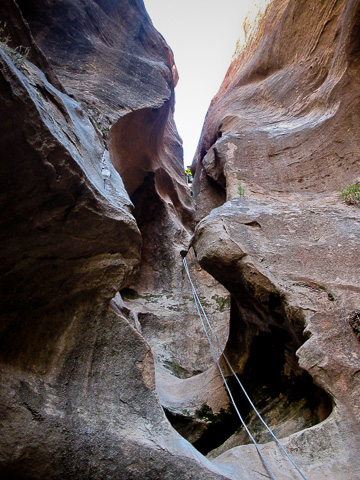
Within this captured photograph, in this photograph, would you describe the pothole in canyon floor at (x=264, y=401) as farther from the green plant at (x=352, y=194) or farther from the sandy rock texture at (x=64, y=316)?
the green plant at (x=352, y=194)

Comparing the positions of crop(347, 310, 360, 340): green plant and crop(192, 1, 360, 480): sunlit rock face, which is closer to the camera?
crop(192, 1, 360, 480): sunlit rock face

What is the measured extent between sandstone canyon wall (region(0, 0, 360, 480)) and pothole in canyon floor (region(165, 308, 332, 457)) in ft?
0.06

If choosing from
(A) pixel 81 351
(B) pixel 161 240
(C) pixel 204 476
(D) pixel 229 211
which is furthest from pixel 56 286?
(B) pixel 161 240

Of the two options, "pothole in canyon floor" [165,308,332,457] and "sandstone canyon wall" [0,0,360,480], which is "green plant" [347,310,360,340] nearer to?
"sandstone canyon wall" [0,0,360,480]

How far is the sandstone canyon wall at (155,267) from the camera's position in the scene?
267 centimetres

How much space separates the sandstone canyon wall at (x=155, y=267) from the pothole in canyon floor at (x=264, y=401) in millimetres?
20

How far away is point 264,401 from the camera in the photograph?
14.1 ft

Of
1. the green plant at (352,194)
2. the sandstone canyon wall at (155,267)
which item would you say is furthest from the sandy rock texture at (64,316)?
the green plant at (352,194)

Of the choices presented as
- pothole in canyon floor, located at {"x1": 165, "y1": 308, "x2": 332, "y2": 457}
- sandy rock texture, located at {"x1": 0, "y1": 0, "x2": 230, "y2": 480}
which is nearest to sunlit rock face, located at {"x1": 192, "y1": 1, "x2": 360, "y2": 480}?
pothole in canyon floor, located at {"x1": 165, "y1": 308, "x2": 332, "y2": 457}

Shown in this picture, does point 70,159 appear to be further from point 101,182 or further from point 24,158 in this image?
point 101,182

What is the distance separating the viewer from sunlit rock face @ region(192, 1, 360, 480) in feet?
10.6

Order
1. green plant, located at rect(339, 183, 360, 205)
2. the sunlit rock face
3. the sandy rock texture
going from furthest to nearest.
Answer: green plant, located at rect(339, 183, 360, 205) → the sunlit rock face → the sandy rock texture

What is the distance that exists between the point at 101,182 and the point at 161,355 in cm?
363

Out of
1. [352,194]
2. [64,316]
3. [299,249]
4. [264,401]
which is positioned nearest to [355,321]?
[299,249]
